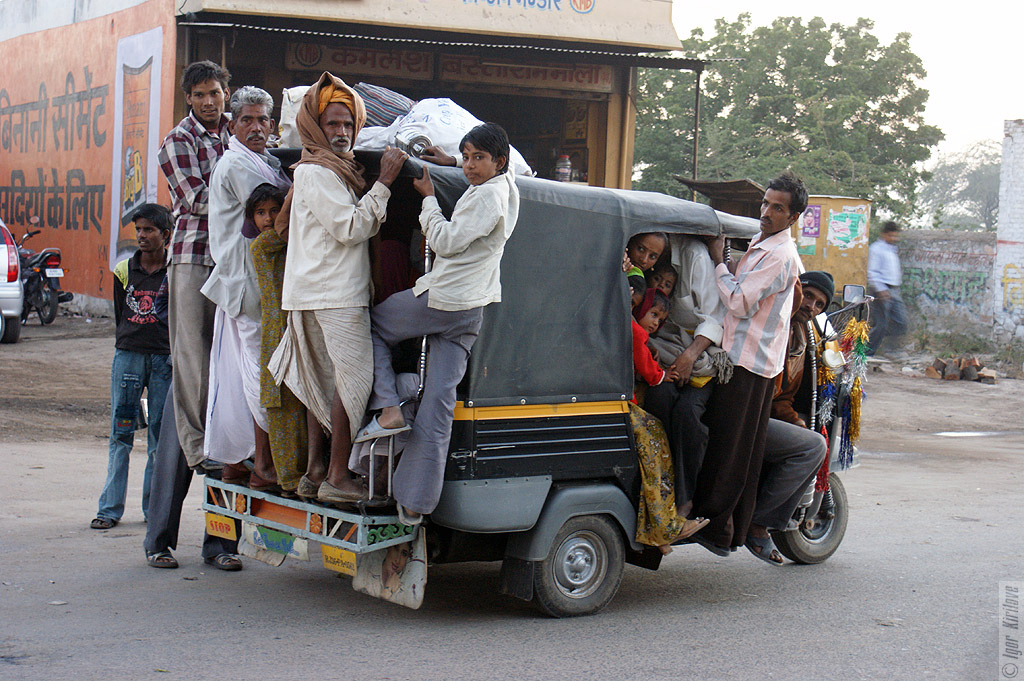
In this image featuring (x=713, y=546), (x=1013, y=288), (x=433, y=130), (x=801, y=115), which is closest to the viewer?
(x=433, y=130)

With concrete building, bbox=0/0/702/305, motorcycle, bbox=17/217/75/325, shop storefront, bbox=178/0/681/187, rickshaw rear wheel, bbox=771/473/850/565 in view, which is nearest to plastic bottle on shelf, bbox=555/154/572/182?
shop storefront, bbox=178/0/681/187

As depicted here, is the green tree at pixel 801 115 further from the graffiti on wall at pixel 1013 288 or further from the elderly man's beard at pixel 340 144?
the elderly man's beard at pixel 340 144

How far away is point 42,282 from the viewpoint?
16.4m

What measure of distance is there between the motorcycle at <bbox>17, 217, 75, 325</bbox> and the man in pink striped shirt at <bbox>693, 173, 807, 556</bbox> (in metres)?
13.2

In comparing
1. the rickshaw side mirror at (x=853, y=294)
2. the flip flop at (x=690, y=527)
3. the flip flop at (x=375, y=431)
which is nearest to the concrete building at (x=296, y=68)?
the rickshaw side mirror at (x=853, y=294)

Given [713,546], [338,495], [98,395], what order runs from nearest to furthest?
[338,495]
[713,546]
[98,395]

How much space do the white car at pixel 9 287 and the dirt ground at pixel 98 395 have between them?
318 mm

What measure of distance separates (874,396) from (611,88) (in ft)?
20.9

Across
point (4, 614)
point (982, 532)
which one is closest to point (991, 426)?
point (982, 532)

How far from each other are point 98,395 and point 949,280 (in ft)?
49.0

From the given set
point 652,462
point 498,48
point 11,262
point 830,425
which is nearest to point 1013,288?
point 498,48

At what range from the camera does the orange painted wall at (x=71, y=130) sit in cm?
1681

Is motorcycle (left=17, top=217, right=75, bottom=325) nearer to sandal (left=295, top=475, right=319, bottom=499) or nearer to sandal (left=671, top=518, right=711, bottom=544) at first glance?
sandal (left=295, top=475, right=319, bottom=499)

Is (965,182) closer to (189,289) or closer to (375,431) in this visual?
(189,289)
